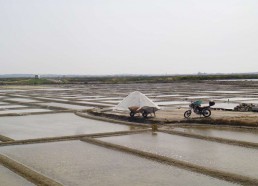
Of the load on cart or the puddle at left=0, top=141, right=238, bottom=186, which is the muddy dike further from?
the puddle at left=0, top=141, right=238, bottom=186

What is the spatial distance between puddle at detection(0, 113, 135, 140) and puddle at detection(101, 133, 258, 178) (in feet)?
5.57

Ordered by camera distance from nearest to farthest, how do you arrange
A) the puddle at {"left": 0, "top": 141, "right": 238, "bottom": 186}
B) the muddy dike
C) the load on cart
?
the puddle at {"left": 0, "top": 141, "right": 238, "bottom": 186}, the muddy dike, the load on cart

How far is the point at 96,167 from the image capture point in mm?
7160

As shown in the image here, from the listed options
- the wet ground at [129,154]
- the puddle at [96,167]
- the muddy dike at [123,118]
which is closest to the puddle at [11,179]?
the wet ground at [129,154]

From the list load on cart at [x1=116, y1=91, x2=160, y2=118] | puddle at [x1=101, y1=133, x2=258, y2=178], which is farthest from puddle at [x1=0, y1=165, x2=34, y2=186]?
load on cart at [x1=116, y1=91, x2=160, y2=118]

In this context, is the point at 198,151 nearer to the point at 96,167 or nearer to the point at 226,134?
the point at 226,134

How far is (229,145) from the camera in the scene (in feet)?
30.2

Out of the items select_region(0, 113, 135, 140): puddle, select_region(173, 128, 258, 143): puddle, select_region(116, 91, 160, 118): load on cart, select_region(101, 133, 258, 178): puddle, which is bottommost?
select_region(0, 113, 135, 140): puddle

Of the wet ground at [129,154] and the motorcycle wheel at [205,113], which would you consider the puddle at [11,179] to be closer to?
the wet ground at [129,154]

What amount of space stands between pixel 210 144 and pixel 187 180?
3.29m

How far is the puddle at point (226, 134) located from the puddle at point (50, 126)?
2.15 meters

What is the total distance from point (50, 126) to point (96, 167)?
627 centimetres

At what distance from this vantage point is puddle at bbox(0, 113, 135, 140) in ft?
37.4

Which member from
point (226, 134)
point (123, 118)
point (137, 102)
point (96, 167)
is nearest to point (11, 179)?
point (96, 167)
